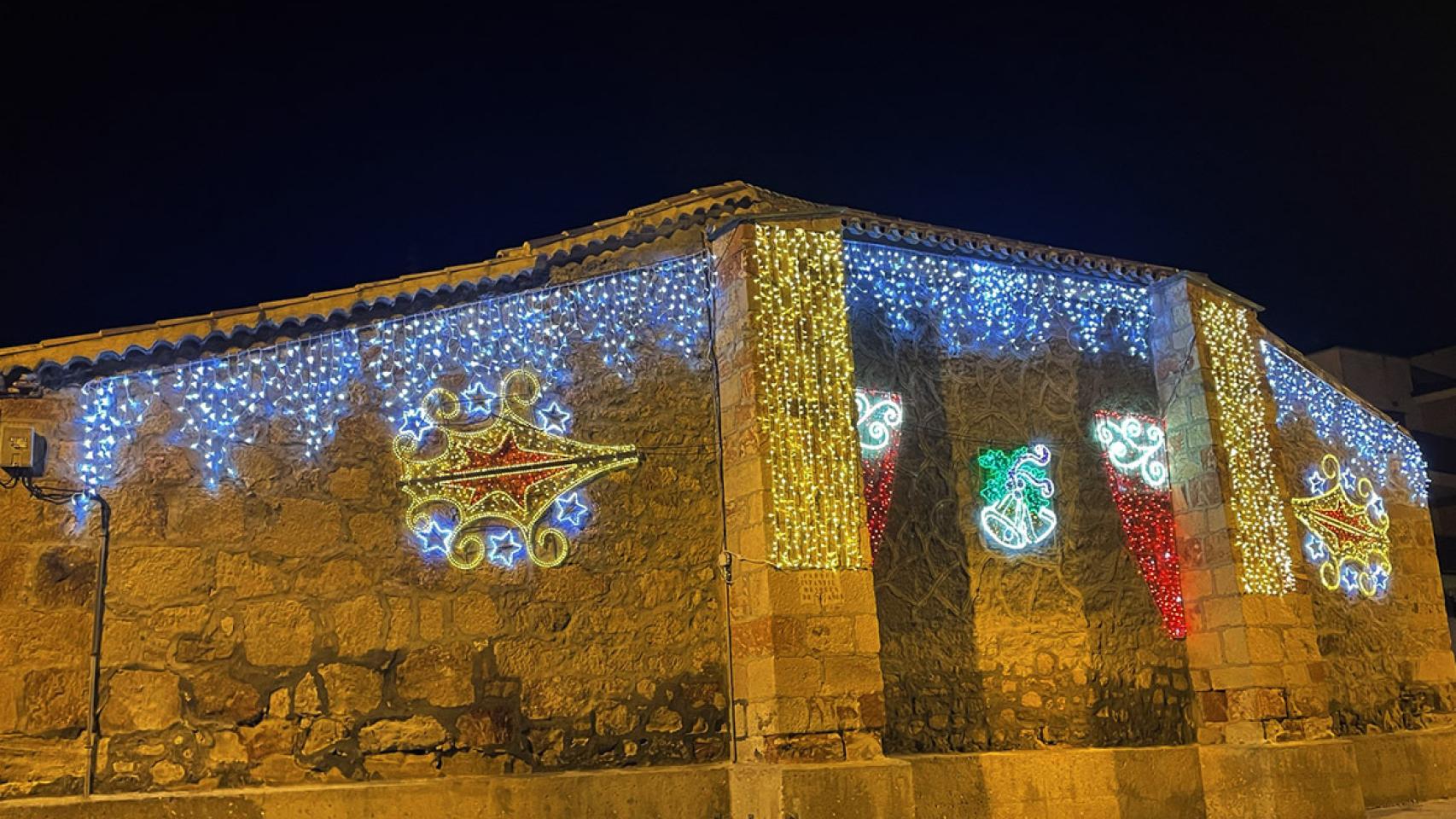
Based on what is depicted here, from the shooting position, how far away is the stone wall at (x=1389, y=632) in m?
11.1

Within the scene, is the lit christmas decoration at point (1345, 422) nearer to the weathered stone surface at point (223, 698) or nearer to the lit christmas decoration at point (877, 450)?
the lit christmas decoration at point (877, 450)

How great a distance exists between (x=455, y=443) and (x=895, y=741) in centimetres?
357

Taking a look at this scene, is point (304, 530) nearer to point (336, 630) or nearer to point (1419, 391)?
point (336, 630)

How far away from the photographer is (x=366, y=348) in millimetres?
8086

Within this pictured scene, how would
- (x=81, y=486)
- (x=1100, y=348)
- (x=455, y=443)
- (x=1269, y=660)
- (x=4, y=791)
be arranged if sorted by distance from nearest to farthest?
(x=4, y=791) < (x=81, y=486) < (x=455, y=443) < (x=1269, y=660) < (x=1100, y=348)

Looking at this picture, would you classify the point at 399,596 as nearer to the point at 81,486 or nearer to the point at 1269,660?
the point at 81,486

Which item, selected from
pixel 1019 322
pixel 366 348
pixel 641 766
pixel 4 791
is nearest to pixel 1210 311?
pixel 1019 322

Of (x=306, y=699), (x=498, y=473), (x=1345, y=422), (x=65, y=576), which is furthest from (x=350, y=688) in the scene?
(x=1345, y=422)

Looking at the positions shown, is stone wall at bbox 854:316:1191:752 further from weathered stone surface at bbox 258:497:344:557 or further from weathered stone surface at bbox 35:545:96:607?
weathered stone surface at bbox 35:545:96:607

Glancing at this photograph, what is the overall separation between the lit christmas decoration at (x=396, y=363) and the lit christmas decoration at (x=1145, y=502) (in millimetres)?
3728

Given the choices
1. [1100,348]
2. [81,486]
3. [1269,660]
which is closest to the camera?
[81,486]

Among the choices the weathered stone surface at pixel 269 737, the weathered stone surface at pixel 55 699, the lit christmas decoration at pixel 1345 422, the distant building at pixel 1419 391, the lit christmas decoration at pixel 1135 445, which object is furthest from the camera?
the distant building at pixel 1419 391

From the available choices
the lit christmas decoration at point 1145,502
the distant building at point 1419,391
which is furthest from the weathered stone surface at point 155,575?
the distant building at point 1419,391

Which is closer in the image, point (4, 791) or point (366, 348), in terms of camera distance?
point (4, 791)
